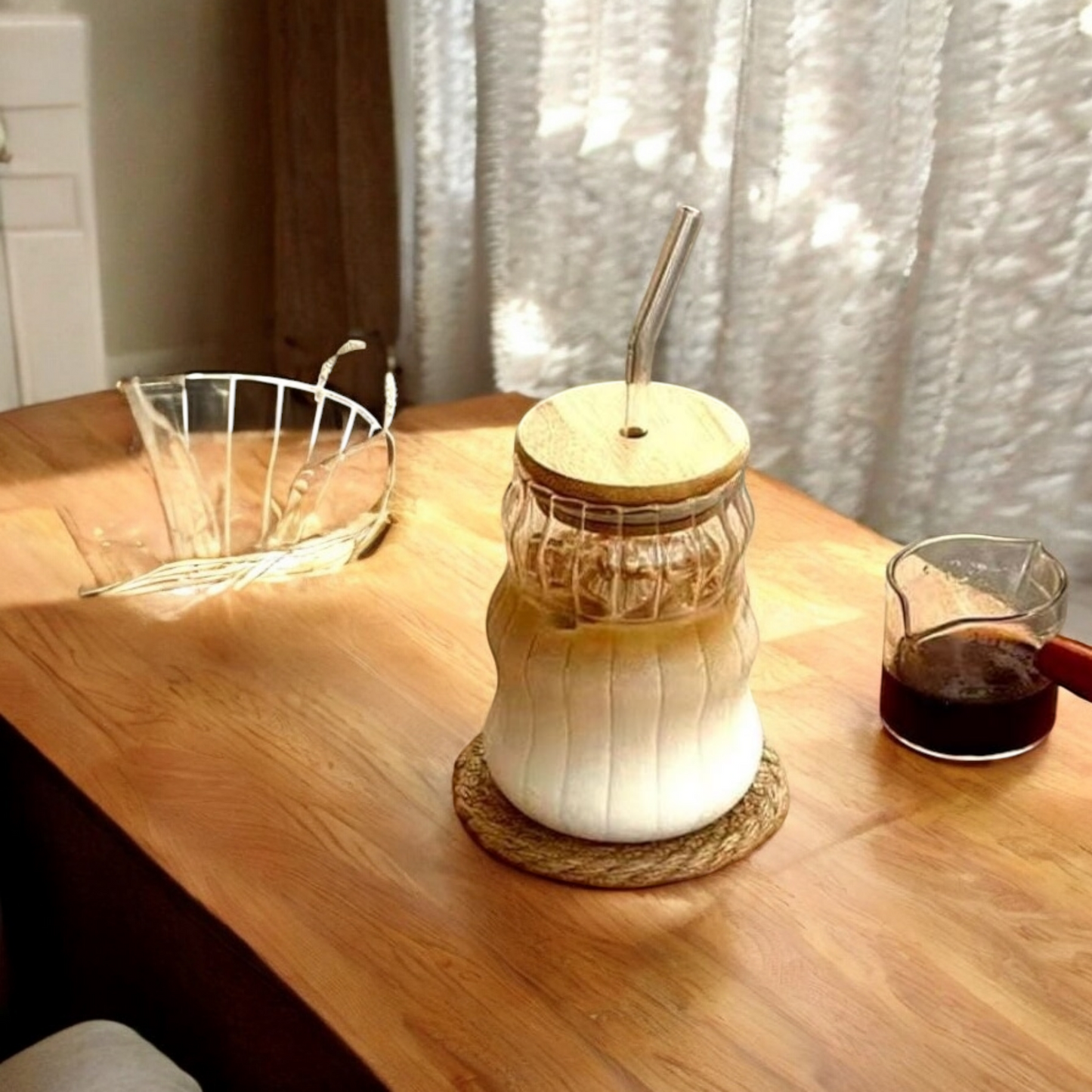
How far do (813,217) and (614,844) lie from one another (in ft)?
2.83

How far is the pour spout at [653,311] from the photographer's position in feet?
2.76

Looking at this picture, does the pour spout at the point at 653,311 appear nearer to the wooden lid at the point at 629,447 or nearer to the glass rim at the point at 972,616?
the wooden lid at the point at 629,447

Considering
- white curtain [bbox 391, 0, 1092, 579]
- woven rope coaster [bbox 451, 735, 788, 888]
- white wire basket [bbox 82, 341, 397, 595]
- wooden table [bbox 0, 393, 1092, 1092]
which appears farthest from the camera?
white curtain [bbox 391, 0, 1092, 579]

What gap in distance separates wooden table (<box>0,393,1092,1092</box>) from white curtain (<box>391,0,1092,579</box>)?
1.04 ft

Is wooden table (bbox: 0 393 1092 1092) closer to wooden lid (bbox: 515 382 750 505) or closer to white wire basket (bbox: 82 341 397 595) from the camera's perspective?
→ white wire basket (bbox: 82 341 397 595)

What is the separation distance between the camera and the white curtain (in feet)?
4.59

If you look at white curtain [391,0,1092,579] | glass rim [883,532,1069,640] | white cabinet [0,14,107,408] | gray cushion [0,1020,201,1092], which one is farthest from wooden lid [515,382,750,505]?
white cabinet [0,14,107,408]

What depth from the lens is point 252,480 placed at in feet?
4.51

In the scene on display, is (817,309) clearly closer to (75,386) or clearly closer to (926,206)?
(926,206)

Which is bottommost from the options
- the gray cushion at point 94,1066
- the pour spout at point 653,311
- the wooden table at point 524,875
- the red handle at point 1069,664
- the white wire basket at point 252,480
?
the gray cushion at point 94,1066

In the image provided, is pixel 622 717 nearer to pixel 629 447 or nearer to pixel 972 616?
pixel 629 447

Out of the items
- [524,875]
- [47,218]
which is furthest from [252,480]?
[47,218]

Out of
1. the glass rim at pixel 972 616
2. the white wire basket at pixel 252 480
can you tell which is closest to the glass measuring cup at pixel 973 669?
the glass rim at pixel 972 616

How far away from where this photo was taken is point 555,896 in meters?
0.87
